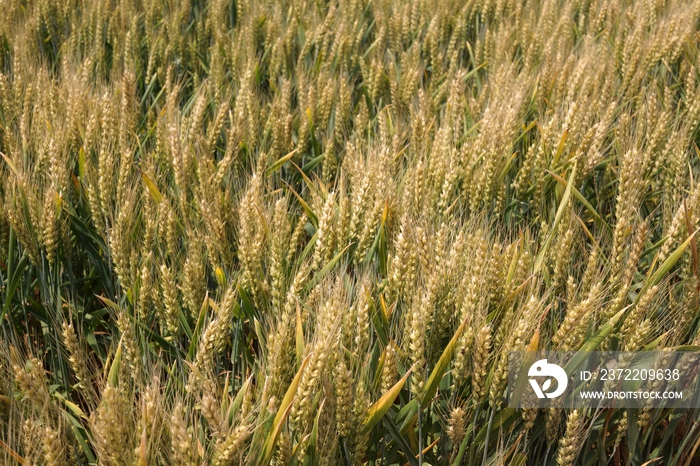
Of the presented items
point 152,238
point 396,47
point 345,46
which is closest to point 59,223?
point 152,238

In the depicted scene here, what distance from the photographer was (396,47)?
9.96ft

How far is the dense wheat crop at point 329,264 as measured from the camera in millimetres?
1103

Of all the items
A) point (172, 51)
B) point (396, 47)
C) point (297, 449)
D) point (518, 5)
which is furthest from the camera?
point (518, 5)

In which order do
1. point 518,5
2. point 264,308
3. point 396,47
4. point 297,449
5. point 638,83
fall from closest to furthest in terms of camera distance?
point 297,449 → point 264,308 → point 638,83 → point 396,47 → point 518,5

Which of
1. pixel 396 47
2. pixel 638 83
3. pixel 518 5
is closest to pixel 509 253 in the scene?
pixel 638 83

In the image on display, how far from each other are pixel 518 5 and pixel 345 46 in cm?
102

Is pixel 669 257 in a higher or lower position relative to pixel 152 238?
higher

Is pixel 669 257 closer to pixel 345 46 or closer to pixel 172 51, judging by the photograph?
pixel 345 46

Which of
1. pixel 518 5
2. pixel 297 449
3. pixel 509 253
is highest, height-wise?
pixel 518 5

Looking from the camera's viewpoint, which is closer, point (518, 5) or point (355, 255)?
point (355, 255)

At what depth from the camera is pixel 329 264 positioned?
1386 millimetres

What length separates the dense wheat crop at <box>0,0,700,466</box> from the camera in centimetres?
110

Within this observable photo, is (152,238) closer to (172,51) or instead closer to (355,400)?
(355,400)

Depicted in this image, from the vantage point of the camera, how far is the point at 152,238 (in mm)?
1530
